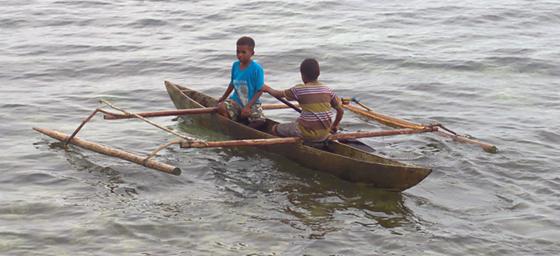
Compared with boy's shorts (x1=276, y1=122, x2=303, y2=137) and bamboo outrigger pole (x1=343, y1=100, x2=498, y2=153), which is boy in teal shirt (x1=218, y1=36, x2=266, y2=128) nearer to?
boy's shorts (x1=276, y1=122, x2=303, y2=137)

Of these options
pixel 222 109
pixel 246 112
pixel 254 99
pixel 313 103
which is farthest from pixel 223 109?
pixel 313 103

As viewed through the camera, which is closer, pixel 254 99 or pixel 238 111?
pixel 254 99

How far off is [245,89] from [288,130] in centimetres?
106

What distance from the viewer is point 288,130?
1051 cm

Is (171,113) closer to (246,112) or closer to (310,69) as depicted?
(246,112)

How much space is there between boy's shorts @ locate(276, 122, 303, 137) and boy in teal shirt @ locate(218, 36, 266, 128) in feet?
1.97

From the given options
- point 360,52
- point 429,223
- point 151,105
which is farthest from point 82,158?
point 360,52

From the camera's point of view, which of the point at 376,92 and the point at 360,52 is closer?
the point at 376,92

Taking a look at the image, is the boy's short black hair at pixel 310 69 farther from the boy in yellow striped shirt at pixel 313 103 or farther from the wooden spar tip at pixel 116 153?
the wooden spar tip at pixel 116 153

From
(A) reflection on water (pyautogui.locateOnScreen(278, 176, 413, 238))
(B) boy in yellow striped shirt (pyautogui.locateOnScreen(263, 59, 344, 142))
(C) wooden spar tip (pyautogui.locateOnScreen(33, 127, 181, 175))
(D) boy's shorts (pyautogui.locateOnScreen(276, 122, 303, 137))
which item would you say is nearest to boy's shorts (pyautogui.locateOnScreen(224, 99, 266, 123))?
(D) boy's shorts (pyautogui.locateOnScreen(276, 122, 303, 137))

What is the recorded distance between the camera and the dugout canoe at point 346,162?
30.3ft

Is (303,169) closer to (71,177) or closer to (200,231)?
(200,231)

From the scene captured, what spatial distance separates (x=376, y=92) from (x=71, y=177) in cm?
687

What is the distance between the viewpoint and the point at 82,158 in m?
11.1
